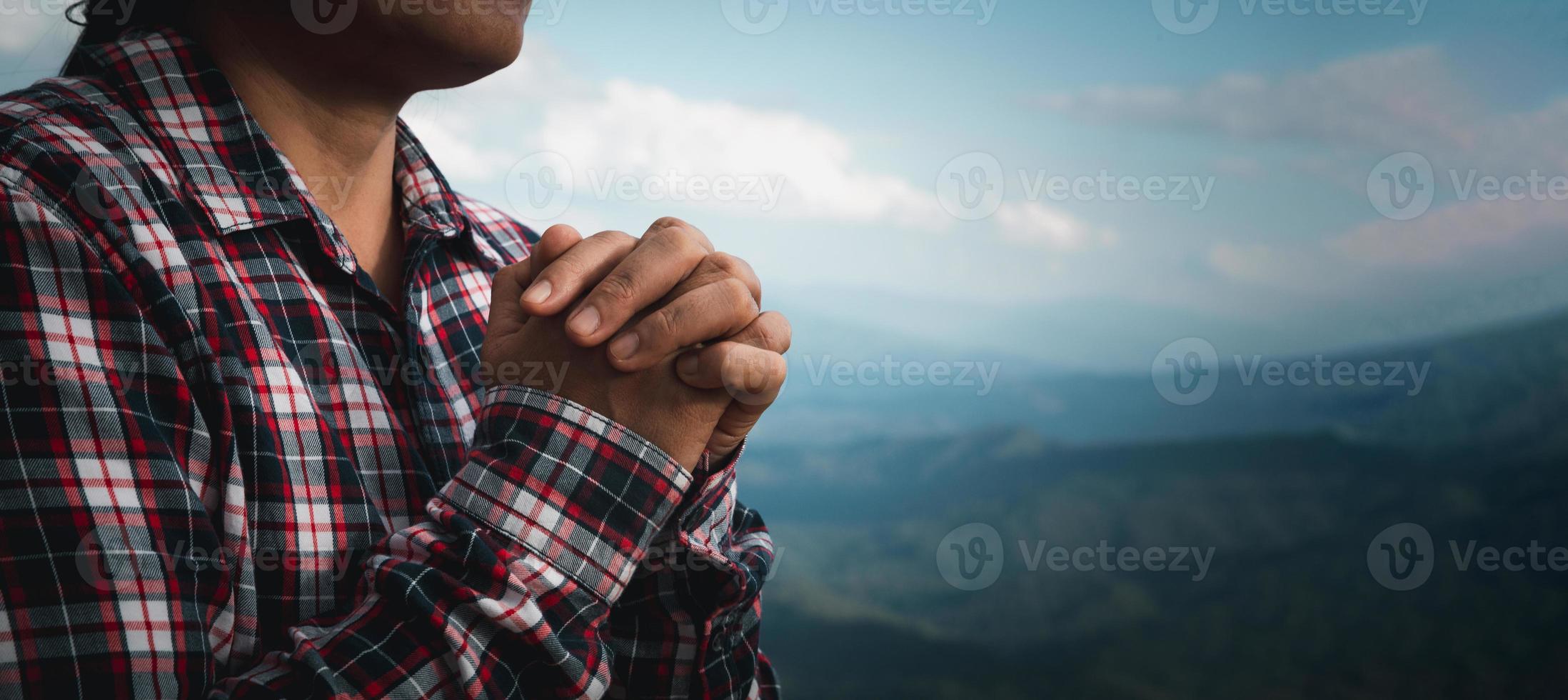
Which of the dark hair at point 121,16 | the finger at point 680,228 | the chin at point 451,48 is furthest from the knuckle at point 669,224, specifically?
the dark hair at point 121,16

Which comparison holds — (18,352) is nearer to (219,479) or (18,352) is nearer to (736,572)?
(219,479)

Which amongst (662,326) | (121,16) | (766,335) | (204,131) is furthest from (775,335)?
(121,16)

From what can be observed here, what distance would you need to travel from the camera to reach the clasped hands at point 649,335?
31.5 inches

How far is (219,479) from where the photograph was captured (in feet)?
2.37

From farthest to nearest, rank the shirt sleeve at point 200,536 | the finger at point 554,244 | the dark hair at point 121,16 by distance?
the dark hair at point 121,16 < the finger at point 554,244 < the shirt sleeve at point 200,536

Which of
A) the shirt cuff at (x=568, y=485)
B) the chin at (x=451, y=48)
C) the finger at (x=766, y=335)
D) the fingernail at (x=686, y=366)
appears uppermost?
the chin at (x=451, y=48)

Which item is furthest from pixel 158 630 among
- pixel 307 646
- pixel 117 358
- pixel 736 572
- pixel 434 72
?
pixel 434 72

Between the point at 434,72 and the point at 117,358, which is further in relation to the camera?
the point at 434,72

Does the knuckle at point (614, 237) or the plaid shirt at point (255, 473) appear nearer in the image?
the plaid shirt at point (255, 473)

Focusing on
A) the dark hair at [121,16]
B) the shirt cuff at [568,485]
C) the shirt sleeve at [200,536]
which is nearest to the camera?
the shirt sleeve at [200,536]

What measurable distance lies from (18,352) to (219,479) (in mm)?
154

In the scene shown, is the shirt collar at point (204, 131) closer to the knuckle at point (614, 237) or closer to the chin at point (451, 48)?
the chin at point (451, 48)

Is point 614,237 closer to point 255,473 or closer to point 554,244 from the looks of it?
point 554,244

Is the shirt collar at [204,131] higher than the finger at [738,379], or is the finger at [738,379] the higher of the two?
the finger at [738,379]
